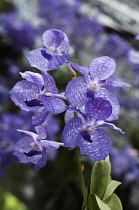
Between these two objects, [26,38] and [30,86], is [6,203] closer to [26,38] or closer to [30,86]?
[26,38]

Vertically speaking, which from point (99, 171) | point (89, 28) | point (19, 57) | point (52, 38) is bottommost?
point (99, 171)

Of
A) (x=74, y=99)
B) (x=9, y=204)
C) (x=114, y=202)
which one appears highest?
(x=74, y=99)

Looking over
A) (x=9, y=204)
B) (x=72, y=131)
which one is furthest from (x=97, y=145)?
(x=9, y=204)

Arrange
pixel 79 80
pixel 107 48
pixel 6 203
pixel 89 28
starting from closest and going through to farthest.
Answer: pixel 79 80, pixel 6 203, pixel 107 48, pixel 89 28

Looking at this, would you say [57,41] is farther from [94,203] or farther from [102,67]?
[94,203]

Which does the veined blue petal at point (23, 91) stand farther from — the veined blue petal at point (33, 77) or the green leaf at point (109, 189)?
the green leaf at point (109, 189)

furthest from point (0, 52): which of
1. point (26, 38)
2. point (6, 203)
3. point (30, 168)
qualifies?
point (6, 203)

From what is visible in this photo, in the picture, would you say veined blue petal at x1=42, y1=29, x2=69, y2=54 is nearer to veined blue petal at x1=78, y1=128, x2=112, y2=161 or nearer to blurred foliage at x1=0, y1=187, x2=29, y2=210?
veined blue petal at x1=78, y1=128, x2=112, y2=161
